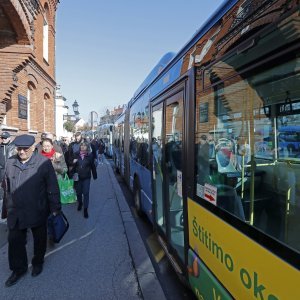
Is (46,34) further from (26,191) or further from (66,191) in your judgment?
(26,191)

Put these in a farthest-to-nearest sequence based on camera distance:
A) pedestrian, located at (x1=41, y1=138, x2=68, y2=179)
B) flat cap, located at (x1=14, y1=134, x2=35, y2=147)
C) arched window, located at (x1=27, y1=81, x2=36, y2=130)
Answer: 1. arched window, located at (x1=27, y1=81, x2=36, y2=130)
2. pedestrian, located at (x1=41, y1=138, x2=68, y2=179)
3. flat cap, located at (x1=14, y1=134, x2=35, y2=147)

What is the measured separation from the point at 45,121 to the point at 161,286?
14009mm

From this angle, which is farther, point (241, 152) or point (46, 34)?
point (46, 34)

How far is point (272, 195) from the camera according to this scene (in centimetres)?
242

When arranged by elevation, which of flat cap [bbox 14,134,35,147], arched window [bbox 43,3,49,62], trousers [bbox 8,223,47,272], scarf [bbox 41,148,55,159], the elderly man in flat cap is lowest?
trousers [bbox 8,223,47,272]

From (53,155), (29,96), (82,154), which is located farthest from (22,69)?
(53,155)

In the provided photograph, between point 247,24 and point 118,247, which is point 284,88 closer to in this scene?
point 247,24

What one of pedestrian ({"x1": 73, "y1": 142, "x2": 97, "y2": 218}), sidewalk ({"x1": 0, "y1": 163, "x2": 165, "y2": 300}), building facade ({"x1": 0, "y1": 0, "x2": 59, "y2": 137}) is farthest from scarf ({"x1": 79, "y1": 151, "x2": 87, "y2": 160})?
building facade ({"x1": 0, "y1": 0, "x2": 59, "y2": 137})

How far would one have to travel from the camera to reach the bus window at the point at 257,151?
2.17 m

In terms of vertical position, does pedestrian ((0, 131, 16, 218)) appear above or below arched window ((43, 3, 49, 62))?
below

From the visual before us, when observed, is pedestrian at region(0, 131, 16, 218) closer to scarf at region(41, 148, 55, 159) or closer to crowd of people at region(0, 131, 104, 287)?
scarf at region(41, 148, 55, 159)

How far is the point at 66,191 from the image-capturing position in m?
7.38

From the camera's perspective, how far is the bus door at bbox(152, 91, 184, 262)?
353 cm

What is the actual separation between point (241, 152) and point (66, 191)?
18.6 ft
